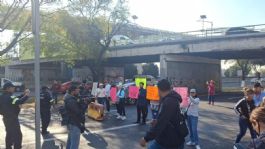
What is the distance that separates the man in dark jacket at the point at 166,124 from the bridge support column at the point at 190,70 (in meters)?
28.5

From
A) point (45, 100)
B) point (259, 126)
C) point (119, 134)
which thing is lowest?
point (119, 134)

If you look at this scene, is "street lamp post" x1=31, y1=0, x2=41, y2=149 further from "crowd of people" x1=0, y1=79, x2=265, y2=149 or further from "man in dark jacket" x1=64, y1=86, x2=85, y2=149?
"man in dark jacket" x1=64, y1=86, x2=85, y2=149

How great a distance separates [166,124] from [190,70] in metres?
33.3

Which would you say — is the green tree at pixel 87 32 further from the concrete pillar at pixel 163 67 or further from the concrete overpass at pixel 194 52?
the concrete pillar at pixel 163 67

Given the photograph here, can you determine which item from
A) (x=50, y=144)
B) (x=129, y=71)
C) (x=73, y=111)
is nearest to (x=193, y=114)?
(x=73, y=111)

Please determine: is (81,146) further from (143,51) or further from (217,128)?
(143,51)

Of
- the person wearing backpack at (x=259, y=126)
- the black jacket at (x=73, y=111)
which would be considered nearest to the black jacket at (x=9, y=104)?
the black jacket at (x=73, y=111)

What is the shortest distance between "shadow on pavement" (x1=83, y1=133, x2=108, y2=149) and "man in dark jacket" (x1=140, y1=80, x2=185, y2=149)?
540 centimetres

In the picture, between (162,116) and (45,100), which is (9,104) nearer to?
(162,116)

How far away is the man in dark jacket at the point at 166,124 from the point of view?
17.2ft

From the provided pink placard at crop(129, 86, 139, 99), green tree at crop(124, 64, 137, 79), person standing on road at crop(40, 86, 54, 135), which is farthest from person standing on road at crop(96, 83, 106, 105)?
green tree at crop(124, 64, 137, 79)

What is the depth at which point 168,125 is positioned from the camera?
533cm

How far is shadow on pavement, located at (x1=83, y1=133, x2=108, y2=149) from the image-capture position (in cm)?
1081

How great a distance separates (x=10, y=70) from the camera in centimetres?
→ 6825
